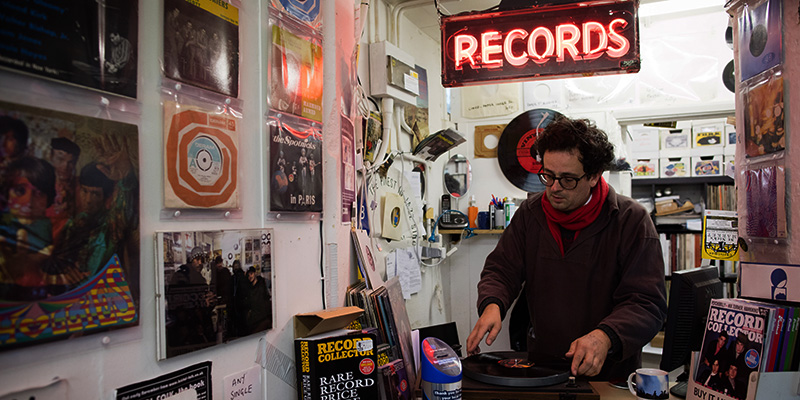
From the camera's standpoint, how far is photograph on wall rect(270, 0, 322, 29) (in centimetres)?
153

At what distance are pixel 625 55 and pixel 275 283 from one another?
6.20 feet

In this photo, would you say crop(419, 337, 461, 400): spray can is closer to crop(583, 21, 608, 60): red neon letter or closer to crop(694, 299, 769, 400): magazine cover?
crop(694, 299, 769, 400): magazine cover

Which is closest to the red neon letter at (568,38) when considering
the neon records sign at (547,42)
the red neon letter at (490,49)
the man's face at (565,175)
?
the neon records sign at (547,42)

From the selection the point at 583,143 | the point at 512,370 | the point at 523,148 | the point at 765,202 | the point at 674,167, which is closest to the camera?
the point at 512,370

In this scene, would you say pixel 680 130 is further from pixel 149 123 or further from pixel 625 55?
pixel 149 123

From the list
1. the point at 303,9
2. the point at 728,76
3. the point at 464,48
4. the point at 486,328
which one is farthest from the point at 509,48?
the point at 728,76

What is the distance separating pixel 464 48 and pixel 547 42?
396 millimetres

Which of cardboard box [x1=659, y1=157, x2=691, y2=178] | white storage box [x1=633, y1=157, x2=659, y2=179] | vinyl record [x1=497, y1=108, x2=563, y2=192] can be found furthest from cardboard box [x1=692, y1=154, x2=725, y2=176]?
vinyl record [x1=497, y1=108, x2=563, y2=192]

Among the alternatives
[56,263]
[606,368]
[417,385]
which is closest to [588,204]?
[606,368]

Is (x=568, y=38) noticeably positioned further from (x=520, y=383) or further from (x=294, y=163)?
(x=520, y=383)

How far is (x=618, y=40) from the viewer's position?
7.76 ft

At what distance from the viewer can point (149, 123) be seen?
111cm

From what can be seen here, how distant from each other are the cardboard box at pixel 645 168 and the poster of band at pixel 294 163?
4817 millimetres

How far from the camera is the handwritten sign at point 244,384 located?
4.25 feet
